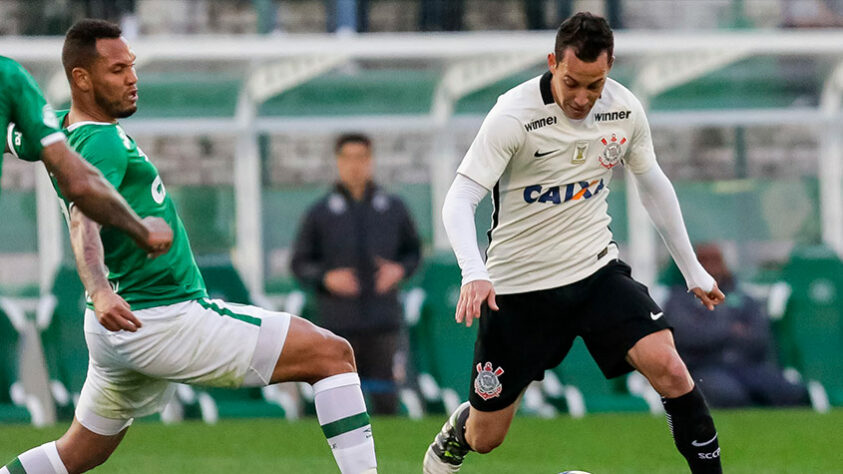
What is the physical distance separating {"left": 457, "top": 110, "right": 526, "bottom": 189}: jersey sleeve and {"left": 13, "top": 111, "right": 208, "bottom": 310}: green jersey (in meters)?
1.29

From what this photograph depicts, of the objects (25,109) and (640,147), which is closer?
(25,109)

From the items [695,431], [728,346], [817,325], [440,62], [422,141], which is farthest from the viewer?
[422,141]

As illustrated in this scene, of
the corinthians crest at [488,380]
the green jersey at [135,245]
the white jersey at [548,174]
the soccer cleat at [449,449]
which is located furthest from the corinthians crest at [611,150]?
the green jersey at [135,245]

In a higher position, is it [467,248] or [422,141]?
[467,248]

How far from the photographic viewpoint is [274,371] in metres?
5.83

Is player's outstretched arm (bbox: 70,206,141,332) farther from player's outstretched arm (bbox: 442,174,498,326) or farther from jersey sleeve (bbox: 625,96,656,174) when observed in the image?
jersey sleeve (bbox: 625,96,656,174)

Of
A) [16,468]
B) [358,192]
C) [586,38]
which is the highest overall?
[586,38]

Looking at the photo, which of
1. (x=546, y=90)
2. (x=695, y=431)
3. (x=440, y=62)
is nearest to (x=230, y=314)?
(x=546, y=90)

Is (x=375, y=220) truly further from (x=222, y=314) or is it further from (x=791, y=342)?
(x=222, y=314)

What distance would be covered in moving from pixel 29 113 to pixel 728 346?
9.49 metres

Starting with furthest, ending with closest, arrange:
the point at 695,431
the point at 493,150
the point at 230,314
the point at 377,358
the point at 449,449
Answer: the point at 377,358 → the point at 449,449 → the point at 493,150 → the point at 695,431 → the point at 230,314

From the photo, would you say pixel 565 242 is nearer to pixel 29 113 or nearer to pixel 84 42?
pixel 84 42

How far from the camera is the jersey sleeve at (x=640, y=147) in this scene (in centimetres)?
678

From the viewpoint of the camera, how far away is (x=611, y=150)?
670 centimetres
